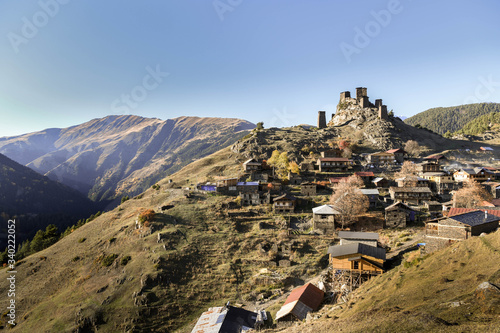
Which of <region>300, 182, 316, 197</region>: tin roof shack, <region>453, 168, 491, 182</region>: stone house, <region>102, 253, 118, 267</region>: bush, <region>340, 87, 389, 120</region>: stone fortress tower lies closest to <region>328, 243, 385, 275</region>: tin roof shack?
<region>300, 182, 316, 197</region>: tin roof shack

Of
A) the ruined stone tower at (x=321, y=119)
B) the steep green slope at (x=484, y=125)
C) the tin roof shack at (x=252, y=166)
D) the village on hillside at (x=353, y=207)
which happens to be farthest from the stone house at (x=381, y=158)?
the steep green slope at (x=484, y=125)

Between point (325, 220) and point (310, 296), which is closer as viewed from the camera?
point (310, 296)

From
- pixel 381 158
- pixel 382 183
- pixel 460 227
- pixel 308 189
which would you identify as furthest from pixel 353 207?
pixel 381 158

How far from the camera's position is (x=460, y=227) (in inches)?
1203

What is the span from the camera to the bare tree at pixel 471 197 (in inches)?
2093

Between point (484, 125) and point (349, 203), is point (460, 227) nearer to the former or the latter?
point (349, 203)

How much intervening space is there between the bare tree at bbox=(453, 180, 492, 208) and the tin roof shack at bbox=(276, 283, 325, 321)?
39121 mm

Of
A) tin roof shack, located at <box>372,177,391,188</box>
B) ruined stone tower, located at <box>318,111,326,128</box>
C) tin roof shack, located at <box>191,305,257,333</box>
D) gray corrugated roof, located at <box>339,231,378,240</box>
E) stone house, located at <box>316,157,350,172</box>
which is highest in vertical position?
ruined stone tower, located at <box>318,111,326,128</box>

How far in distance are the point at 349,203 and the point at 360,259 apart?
22.7m

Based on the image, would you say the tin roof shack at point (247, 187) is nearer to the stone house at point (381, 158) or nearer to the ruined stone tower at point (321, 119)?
the stone house at point (381, 158)

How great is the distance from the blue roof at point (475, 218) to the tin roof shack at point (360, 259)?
946cm

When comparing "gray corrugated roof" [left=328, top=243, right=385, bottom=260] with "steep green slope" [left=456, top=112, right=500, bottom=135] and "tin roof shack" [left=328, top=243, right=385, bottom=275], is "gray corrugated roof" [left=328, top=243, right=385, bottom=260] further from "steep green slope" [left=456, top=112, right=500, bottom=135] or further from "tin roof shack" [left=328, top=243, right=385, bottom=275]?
"steep green slope" [left=456, top=112, right=500, bottom=135]

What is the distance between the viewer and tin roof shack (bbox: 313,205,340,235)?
5259 centimetres

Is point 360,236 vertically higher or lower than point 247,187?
lower
